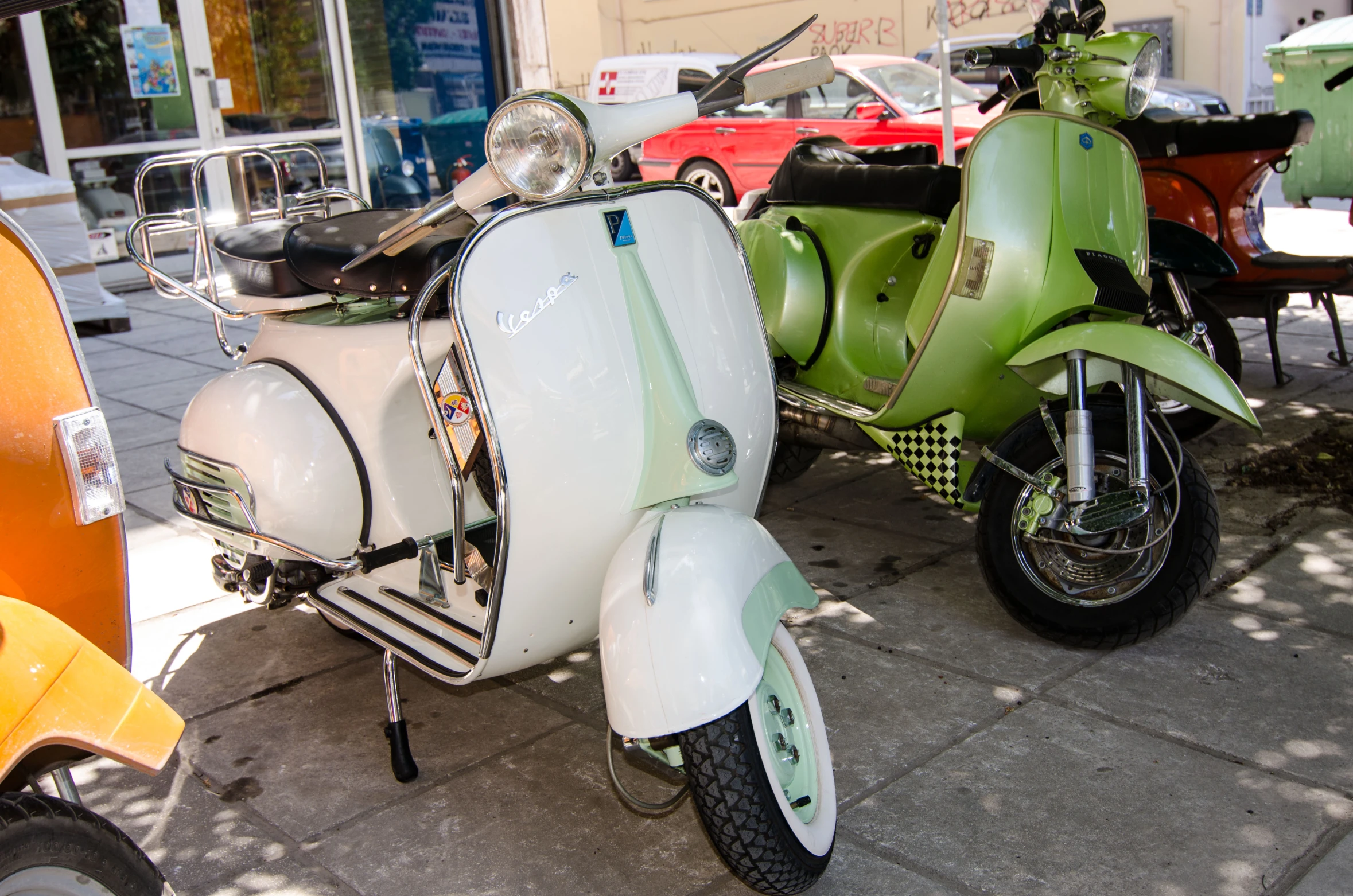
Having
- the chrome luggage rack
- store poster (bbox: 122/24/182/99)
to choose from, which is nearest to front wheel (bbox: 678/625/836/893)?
the chrome luggage rack

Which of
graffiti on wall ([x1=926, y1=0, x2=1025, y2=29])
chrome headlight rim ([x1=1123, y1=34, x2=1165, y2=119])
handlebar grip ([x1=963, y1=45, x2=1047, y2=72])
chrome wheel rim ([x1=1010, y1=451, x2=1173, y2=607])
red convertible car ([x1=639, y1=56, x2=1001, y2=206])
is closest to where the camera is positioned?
chrome wheel rim ([x1=1010, y1=451, x2=1173, y2=607])

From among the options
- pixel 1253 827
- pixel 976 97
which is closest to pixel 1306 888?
pixel 1253 827

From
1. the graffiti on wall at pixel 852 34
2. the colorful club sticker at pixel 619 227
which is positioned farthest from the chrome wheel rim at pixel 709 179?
the colorful club sticker at pixel 619 227

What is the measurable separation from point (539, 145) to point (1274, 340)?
4215mm

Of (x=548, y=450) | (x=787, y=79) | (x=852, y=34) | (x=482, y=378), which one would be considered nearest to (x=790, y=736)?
(x=548, y=450)

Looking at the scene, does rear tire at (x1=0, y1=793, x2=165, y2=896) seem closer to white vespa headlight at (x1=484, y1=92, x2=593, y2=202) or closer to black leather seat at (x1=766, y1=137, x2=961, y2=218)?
white vespa headlight at (x1=484, y1=92, x2=593, y2=202)

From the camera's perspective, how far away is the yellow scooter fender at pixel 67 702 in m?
1.59

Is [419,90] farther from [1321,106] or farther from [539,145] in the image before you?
[539,145]

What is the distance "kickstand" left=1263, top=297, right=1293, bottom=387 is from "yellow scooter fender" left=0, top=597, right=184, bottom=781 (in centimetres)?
471

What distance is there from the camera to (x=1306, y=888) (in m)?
2.12

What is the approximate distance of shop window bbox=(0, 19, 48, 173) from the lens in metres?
9.83

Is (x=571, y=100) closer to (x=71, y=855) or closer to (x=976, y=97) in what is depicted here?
(x=71, y=855)

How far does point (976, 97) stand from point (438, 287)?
9.99 m

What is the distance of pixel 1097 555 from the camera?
310 centimetres
